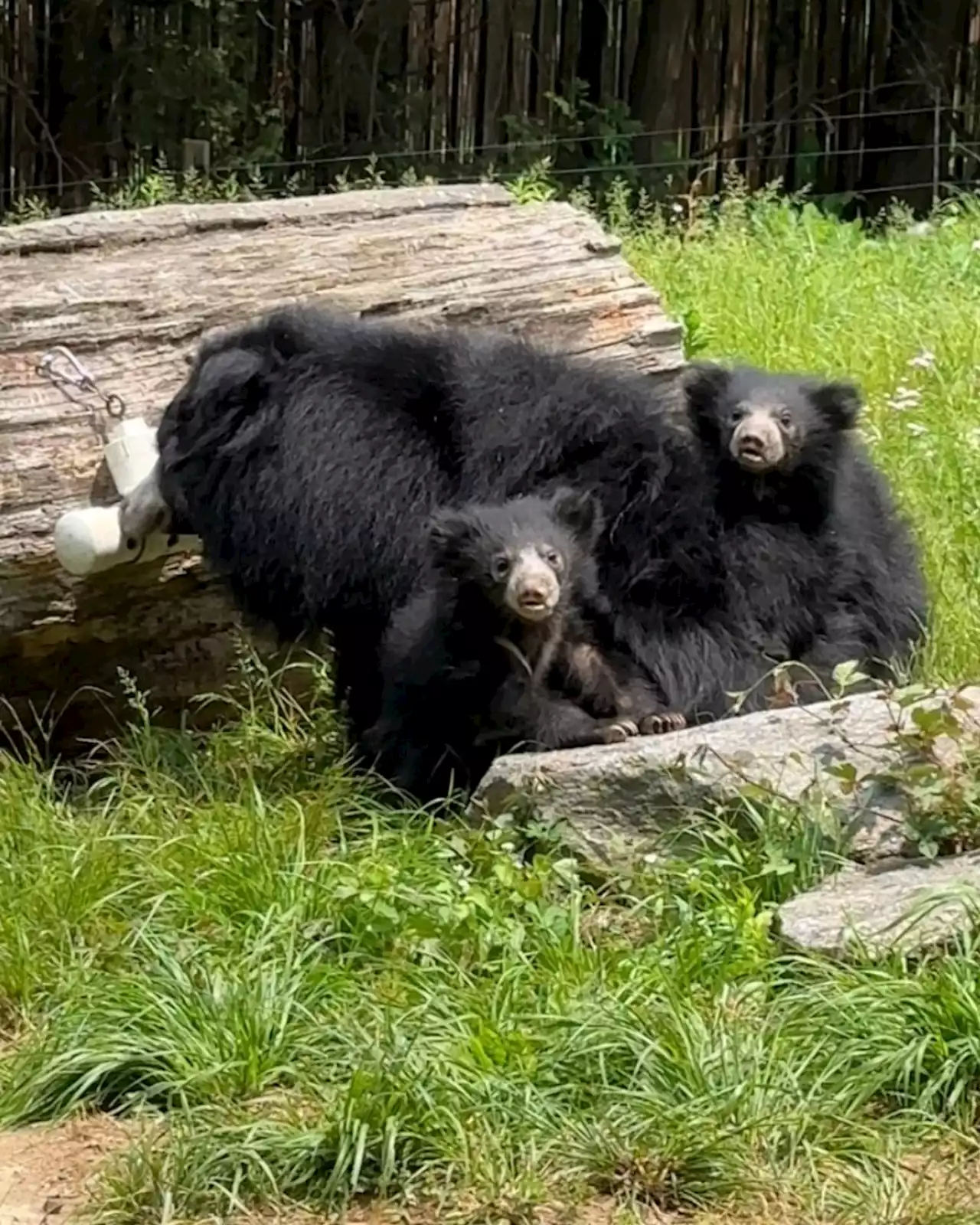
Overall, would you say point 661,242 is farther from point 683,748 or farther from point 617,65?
point 683,748

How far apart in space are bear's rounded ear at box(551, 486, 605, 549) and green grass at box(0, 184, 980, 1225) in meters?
0.70

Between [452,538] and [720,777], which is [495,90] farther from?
[720,777]

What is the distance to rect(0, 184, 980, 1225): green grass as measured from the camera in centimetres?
304

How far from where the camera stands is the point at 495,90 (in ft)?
43.5

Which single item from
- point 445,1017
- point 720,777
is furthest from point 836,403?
point 445,1017

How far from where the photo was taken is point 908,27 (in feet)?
44.7

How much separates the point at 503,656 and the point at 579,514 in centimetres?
36

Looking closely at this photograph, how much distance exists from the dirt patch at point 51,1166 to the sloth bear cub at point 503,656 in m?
1.51

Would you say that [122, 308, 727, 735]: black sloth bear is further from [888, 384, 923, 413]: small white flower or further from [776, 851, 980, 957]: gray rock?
[888, 384, 923, 413]: small white flower

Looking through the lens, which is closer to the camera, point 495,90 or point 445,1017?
point 445,1017

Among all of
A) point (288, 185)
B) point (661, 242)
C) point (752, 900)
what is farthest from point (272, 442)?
point (288, 185)

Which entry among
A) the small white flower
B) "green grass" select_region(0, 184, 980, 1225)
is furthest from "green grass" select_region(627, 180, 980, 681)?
"green grass" select_region(0, 184, 980, 1225)

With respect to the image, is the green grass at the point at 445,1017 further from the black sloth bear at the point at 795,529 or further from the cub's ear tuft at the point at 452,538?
the black sloth bear at the point at 795,529

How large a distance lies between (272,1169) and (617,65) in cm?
1129
